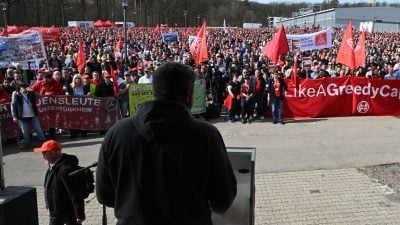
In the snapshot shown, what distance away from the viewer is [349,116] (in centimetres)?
1338

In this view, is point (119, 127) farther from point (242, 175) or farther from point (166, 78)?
point (242, 175)

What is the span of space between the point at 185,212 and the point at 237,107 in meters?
10.9

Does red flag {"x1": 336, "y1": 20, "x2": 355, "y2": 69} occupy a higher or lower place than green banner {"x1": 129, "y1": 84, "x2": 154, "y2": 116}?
higher

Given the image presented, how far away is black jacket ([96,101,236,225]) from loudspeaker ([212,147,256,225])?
127 centimetres

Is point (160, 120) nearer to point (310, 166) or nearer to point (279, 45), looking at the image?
point (310, 166)

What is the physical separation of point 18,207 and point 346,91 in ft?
39.1

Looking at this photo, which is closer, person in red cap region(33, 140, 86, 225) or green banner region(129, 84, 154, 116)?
person in red cap region(33, 140, 86, 225)

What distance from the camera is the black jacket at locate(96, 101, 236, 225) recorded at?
2139 mm

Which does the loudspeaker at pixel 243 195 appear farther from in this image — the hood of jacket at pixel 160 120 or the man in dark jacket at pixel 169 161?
the hood of jacket at pixel 160 120

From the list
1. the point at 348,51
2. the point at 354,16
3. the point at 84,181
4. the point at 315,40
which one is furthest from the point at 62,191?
the point at 354,16

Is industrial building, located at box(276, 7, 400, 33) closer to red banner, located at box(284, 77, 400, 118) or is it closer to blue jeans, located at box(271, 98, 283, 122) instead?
red banner, located at box(284, 77, 400, 118)

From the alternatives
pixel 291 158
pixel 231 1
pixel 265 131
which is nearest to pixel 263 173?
pixel 291 158

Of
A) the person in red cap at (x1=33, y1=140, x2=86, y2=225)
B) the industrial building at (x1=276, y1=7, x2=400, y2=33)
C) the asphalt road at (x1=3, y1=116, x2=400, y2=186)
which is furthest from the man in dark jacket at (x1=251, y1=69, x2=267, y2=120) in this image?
the industrial building at (x1=276, y1=7, x2=400, y2=33)

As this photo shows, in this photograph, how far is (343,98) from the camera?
1346 centimetres
